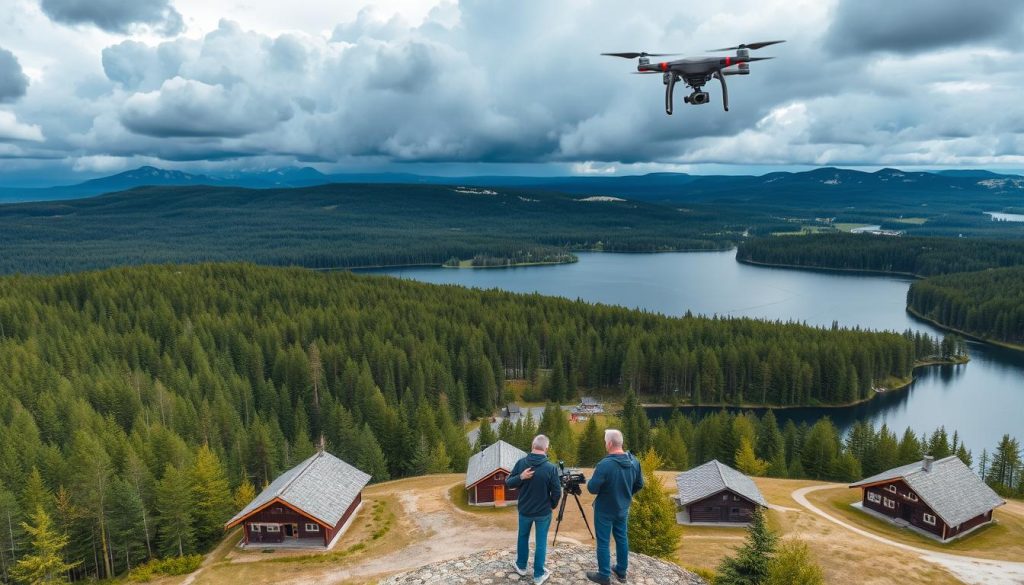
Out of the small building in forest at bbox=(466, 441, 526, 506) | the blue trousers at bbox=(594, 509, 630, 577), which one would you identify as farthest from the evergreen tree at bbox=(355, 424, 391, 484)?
the blue trousers at bbox=(594, 509, 630, 577)

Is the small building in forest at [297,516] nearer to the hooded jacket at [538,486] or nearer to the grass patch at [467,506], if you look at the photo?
the grass patch at [467,506]

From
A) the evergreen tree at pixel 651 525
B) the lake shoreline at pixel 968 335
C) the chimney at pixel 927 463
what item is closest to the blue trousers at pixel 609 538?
the evergreen tree at pixel 651 525

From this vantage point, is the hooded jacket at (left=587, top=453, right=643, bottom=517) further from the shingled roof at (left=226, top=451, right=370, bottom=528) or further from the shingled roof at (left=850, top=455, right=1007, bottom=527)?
the shingled roof at (left=850, top=455, right=1007, bottom=527)

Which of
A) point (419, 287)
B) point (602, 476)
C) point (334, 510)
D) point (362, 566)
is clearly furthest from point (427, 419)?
point (419, 287)

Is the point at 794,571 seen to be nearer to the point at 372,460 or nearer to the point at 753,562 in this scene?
the point at 753,562

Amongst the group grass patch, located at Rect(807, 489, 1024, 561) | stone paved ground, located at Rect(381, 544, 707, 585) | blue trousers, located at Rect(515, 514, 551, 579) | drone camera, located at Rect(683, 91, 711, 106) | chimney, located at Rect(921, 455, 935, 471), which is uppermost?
drone camera, located at Rect(683, 91, 711, 106)

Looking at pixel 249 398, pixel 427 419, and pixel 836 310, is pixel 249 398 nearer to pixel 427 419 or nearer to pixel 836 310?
pixel 427 419

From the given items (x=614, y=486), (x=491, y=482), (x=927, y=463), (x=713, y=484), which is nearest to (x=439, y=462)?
(x=491, y=482)
